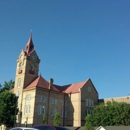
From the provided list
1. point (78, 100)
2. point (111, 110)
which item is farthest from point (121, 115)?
point (78, 100)

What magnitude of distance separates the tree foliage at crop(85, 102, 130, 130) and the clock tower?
1919 centimetres

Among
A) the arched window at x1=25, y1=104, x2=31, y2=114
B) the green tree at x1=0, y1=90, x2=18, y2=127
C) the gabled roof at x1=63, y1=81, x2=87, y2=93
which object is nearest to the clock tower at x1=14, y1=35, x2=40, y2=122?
the arched window at x1=25, y1=104, x2=31, y2=114

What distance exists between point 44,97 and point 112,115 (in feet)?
55.7

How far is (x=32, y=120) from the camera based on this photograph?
1794 inches

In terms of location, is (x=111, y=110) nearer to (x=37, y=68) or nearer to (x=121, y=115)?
(x=121, y=115)

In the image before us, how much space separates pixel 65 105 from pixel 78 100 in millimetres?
4280

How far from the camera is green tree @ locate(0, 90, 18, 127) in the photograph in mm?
41750

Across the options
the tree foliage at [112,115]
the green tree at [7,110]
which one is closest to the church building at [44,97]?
the green tree at [7,110]

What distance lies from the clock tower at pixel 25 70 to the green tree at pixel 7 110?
278 inches

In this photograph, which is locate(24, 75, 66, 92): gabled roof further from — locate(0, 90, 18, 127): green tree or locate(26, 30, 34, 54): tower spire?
locate(26, 30, 34, 54): tower spire

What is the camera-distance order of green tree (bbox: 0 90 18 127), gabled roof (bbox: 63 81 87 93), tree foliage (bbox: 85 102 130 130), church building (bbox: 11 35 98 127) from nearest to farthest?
1. green tree (bbox: 0 90 18 127)
2. tree foliage (bbox: 85 102 130 130)
3. church building (bbox: 11 35 98 127)
4. gabled roof (bbox: 63 81 87 93)

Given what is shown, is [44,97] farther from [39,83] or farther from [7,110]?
[7,110]

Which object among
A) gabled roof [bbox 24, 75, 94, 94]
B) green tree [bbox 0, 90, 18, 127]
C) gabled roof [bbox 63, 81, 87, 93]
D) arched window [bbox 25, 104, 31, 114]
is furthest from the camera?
gabled roof [bbox 63, 81, 87, 93]

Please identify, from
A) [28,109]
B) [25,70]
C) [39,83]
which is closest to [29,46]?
[25,70]
